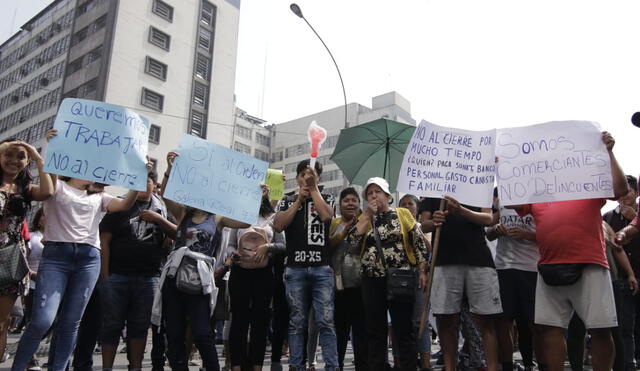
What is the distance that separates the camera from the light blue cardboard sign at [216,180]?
4523 millimetres

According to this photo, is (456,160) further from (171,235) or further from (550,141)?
(171,235)

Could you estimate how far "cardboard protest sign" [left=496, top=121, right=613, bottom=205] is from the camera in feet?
13.4

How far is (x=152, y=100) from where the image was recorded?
35500mm

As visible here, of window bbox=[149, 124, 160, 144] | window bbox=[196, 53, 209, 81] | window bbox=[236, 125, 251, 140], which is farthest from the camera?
window bbox=[236, 125, 251, 140]

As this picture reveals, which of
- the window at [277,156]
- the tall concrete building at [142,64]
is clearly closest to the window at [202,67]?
the tall concrete building at [142,64]

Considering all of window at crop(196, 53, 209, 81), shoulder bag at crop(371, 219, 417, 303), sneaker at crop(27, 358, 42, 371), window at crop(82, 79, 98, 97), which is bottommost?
sneaker at crop(27, 358, 42, 371)

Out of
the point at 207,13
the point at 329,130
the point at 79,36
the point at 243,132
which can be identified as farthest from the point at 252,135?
the point at 79,36

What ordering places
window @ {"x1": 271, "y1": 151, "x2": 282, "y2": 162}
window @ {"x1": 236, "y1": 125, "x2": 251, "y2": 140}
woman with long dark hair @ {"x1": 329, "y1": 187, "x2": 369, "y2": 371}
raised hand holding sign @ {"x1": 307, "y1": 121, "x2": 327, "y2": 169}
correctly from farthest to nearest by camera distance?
1. window @ {"x1": 271, "y1": 151, "x2": 282, "y2": 162}
2. window @ {"x1": 236, "y1": 125, "x2": 251, "y2": 140}
3. woman with long dark hair @ {"x1": 329, "y1": 187, "x2": 369, "y2": 371}
4. raised hand holding sign @ {"x1": 307, "y1": 121, "x2": 327, "y2": 169}

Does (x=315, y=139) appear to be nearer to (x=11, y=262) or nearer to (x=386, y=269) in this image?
(x=386, y=269)

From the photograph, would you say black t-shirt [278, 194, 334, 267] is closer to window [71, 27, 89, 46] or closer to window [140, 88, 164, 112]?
window [140, 88, 164, 112]

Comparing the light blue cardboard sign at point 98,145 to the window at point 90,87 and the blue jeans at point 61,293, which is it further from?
the window at point 90,87

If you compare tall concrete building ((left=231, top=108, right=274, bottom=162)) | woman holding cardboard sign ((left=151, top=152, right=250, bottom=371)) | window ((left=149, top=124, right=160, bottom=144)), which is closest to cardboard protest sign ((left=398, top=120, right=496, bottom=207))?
woman holding cardboard sign ((left=151, top=152, right=250, bottom=371))

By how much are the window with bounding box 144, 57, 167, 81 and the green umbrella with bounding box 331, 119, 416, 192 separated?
31.4 m

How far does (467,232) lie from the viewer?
4727 mm
